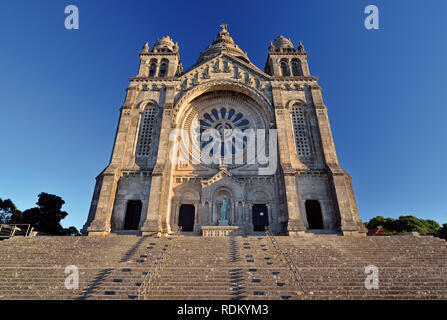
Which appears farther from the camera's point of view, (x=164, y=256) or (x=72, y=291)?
(x=164, y=256)

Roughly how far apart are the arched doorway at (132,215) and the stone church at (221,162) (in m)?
0.08

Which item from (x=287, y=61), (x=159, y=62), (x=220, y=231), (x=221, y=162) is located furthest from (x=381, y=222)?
(x=159, y=62)

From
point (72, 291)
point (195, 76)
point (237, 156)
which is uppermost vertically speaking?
point (195, 76)

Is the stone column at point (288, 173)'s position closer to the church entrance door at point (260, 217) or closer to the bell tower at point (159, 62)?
the church entrance door at point (260, 217)

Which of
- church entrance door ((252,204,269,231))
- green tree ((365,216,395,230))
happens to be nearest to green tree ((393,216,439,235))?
green tree ((365,216,395,230))

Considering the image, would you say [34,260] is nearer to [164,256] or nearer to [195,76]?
[164,256]

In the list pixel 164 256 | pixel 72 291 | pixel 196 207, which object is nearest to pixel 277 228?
pixel 196 207

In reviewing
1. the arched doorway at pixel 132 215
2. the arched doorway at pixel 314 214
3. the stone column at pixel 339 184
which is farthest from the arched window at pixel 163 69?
the arched doorway at pixel 314 214

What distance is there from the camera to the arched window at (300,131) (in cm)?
2048

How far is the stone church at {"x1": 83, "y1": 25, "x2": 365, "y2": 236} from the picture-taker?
57.5 feet

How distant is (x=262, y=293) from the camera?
7957mm

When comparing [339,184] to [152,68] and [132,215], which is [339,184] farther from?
[152,68]

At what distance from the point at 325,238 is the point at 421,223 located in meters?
38.9
